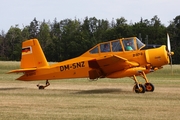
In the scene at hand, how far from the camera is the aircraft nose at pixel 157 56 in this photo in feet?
49.9

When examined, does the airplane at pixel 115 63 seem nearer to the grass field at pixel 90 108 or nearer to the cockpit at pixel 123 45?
the cockpit at pixel 123 45

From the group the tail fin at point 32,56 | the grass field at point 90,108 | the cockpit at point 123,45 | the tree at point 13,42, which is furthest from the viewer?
the tree at point 13,42

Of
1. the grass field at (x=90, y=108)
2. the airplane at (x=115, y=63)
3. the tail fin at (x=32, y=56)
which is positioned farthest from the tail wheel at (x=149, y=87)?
the tail fin at (x=32, y=56)

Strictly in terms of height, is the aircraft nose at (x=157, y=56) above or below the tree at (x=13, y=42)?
below

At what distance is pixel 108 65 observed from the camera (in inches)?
613

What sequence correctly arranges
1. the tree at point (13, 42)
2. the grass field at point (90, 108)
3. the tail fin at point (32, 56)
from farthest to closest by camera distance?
the tree at point (13, 42) < the tail fin at point (32, 56) < the grass field at point (90, 108)

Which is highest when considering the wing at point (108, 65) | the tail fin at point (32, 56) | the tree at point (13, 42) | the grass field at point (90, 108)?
the tree at point (13, 42)

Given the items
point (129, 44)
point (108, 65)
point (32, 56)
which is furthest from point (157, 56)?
point (32, 56)

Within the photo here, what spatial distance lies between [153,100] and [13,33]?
91.4m

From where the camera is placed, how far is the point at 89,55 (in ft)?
53.4

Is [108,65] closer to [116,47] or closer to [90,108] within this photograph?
[116,47]

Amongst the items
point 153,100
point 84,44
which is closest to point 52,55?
point 84,44

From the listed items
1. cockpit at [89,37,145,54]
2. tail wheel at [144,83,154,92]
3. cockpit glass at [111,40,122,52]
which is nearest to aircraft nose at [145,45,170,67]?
cockpit at [89,37,145,54]

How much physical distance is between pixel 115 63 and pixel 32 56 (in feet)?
12.5
